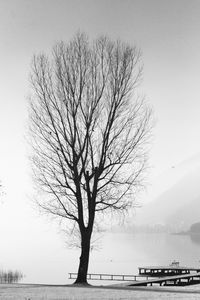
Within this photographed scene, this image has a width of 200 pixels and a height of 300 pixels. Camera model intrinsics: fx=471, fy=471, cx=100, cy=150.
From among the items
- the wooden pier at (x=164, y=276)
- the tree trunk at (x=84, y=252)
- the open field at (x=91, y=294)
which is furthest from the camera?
the wooden pier at (x=164, y=276)

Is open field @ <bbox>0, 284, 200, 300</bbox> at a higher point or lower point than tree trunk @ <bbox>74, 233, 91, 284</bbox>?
lower

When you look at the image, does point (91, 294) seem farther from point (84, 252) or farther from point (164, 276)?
point (164, 276)

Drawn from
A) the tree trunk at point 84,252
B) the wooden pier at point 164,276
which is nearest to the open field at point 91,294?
the tree trunk at point 84,252

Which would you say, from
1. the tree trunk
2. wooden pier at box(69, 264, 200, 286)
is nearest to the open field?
the tree trunk

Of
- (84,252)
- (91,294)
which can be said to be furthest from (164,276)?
(91,294)

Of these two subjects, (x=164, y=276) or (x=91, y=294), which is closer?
(x=91, y=294)

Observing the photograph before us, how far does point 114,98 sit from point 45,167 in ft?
19.0

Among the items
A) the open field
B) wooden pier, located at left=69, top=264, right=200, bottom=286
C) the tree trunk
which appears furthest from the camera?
wooden pier, located at left=69, top=264, right=200, bottom=286

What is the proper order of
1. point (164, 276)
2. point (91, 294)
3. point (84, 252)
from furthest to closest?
point (164, 276)
point (84, 252)
point (91, 294)

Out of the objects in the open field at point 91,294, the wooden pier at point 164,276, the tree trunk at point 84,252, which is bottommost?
the wooden pier at point 164,276

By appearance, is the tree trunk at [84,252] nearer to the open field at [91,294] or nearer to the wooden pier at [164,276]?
the wooden pier at [164,276]

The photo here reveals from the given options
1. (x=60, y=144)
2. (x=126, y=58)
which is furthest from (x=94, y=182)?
(x=126, y=58)

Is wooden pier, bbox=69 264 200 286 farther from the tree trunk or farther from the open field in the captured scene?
the open field

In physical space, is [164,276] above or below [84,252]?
below
